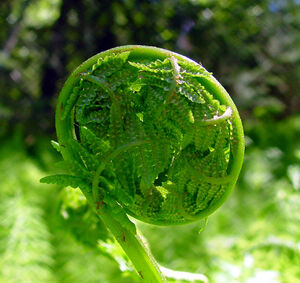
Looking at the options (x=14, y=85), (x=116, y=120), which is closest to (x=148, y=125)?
(x=116, y=120)

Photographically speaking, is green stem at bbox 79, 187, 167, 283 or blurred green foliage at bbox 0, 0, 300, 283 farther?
blurred green foliage at bbox 0, 0, 300, 283

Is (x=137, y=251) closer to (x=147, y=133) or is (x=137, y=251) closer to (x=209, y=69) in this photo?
(x=147, y=133)

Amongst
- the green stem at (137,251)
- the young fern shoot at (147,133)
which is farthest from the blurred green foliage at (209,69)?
the young fern shoot at (147,133)

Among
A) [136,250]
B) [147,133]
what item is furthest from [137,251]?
[147,133]

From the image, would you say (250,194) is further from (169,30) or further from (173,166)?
(173,166)

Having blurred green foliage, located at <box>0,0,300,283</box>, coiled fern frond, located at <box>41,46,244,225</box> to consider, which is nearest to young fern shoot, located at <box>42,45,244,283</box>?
coiled fern frond, located at <box>41,46,244,225</box>

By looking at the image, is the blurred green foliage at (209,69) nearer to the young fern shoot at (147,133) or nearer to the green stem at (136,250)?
the green stem at (136,250)

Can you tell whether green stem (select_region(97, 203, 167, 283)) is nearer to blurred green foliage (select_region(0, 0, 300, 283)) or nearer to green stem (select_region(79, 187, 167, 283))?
green stem (select_region(79, 187, 167, 283))
